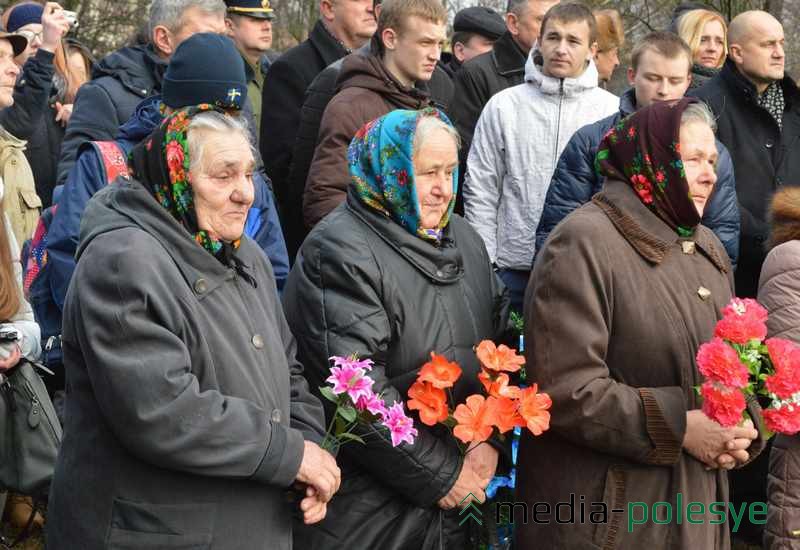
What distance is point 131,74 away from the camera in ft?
18.5

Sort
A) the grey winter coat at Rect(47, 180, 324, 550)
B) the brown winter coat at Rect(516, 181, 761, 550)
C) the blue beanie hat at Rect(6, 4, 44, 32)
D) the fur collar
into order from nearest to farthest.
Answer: the grey winter coat at Rect(47, 180, 324, 550)
the brown winter coat at Rect(516, 181, 761, 550)
the fur collar
the blue beanie hat at Rect(6, 4, 44, 32)

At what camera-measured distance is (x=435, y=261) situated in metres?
3.89

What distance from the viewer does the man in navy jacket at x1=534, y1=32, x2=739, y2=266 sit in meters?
5.36

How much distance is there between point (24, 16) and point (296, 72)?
2.39 metres

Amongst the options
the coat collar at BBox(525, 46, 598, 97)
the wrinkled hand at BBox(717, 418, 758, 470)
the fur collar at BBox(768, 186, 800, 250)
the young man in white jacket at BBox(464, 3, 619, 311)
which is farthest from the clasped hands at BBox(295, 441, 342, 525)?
the coat collar at BBox(525, 46, 598, 97)

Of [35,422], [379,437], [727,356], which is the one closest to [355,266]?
[379,437]

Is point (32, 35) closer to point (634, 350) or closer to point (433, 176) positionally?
point (433, 176)

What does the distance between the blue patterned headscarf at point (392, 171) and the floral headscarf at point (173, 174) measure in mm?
773

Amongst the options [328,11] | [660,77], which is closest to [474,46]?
[328,11]

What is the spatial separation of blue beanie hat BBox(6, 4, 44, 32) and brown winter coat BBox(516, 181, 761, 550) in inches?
201

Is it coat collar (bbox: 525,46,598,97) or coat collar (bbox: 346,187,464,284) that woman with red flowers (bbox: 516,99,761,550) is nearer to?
coat collar (bbox: 346,187,464,284)

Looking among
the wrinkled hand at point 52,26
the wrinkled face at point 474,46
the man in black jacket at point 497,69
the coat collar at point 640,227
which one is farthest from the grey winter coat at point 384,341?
the wrinkled face at point 474,46

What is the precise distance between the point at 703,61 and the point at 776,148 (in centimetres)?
142

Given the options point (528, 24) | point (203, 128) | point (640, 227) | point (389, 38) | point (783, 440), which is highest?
point (203, 128)
